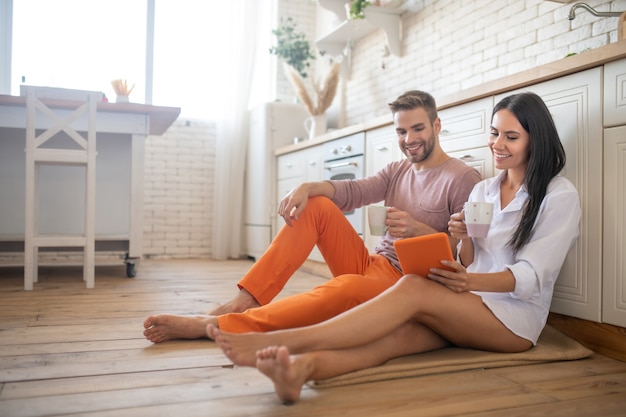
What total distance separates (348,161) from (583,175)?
1.80 m

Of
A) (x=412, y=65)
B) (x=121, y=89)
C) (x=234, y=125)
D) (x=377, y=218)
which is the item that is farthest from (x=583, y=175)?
(x=234, y=125)

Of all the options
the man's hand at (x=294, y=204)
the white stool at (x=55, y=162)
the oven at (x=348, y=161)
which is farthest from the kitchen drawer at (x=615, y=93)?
the white stool at (x=55, y=162)

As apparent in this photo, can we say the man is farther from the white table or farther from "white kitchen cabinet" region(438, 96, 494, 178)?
the white table

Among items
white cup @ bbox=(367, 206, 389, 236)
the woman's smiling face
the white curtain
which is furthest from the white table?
→ the woman's smiling face

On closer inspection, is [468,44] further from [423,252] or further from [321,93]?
[423,252]

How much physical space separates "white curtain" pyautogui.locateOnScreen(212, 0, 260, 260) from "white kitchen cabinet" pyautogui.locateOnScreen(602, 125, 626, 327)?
378cm

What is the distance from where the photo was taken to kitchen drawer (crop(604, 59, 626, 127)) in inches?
66.5

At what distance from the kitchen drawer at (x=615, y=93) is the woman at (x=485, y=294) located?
195mm

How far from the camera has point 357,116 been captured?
4676 mm

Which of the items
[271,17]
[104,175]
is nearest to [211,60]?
[271,17]

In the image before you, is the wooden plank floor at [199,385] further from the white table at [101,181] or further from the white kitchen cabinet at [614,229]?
the white table at [101,181]

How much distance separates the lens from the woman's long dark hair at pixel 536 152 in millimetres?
1646

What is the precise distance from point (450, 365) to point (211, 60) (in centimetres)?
437

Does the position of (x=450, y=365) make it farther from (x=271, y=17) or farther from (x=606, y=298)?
(x=271, y=17)
